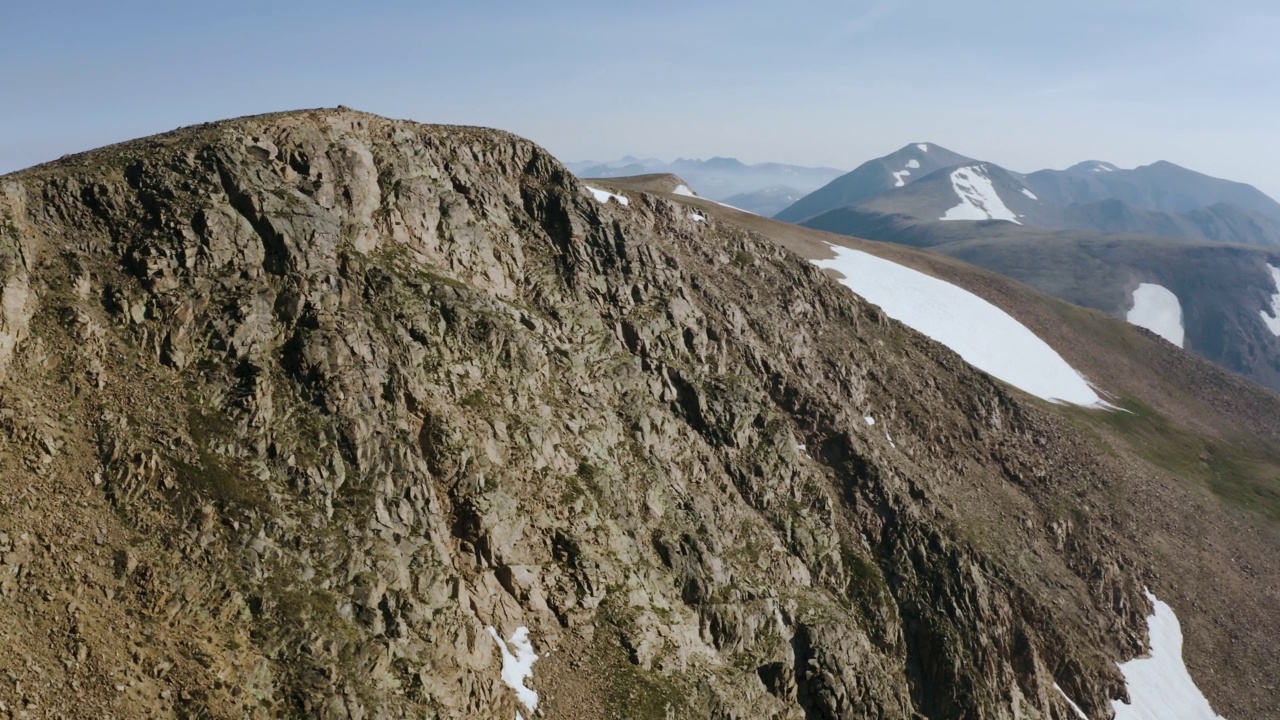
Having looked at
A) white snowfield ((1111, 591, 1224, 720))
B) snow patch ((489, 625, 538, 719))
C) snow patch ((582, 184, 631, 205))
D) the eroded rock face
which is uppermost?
snow patch ((582, 184, 631, 205))

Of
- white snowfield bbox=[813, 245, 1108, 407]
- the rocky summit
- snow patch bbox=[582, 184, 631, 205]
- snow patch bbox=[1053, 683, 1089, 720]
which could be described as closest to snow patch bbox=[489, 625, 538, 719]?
the rocky summit

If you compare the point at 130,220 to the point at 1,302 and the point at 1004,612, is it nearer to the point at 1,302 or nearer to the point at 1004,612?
the point at 1,302

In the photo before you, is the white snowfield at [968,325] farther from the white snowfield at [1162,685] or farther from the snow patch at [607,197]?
the snow patch at [607,197]

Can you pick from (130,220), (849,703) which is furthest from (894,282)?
(130,220)

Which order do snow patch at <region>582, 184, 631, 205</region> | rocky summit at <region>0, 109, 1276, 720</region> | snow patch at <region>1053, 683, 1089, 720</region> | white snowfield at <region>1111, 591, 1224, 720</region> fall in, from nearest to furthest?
rocky summit at <region>0, 109, 1276, 720</region>
snow patch at <region>1053, 683, 1089, 720</region>
white snowfield at <region>1111, 591, 1224, 720</region>
snow patch at <region>582, 184, 631, 205</region>

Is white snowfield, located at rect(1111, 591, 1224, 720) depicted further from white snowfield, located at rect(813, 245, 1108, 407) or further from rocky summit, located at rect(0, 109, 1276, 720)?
white snowfield, located at rect(813, 245, 1108, 407)

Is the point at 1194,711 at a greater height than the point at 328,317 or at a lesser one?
lesser
